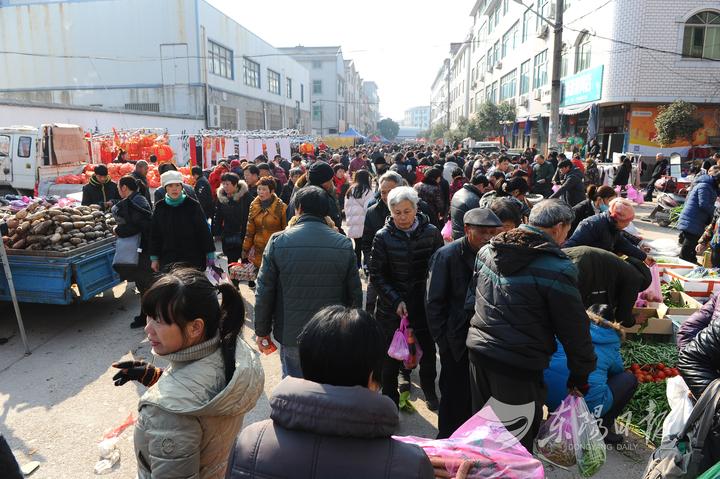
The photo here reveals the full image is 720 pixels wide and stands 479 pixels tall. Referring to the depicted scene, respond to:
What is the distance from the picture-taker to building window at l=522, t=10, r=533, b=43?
3272cm

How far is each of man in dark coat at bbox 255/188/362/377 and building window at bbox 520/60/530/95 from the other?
111 ft

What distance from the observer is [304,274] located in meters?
3.21

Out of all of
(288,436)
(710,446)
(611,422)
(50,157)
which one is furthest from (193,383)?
(50,157)

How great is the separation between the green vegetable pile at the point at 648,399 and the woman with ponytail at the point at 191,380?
10.5ft

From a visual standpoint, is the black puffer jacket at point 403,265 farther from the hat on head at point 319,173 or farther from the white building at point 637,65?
the white building at point 637,65

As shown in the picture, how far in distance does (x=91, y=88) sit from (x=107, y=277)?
28793mm

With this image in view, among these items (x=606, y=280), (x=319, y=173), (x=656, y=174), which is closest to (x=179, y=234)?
(x=319, y=173)

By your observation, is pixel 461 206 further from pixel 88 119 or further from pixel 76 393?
pixel 88 119

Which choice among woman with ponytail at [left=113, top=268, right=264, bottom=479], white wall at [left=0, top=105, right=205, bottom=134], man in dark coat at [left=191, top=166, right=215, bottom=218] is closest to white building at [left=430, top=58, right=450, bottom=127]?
white wall at [left=0, top=105, right=205, bottom=134]

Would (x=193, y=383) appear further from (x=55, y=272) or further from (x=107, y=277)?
(x=107, y=277)

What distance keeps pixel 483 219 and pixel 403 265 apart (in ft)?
2.86

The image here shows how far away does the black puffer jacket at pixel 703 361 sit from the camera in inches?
92.4

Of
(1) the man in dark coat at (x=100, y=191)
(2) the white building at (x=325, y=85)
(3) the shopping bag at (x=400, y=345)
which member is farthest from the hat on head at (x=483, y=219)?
(2) the white building at (x=325, y=85)

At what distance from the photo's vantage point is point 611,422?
11.2ft
